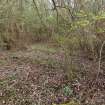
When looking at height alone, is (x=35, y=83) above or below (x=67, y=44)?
below

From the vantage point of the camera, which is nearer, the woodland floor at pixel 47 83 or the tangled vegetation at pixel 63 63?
the woodland floor at pixel 47 83

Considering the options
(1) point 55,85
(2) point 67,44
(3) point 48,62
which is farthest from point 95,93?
(3) point 48,62

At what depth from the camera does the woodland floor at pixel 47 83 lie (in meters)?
7.60

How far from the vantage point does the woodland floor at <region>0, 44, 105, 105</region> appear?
7.60 meters

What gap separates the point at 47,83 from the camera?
339 inches

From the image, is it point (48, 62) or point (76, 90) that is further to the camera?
point (48, 62)

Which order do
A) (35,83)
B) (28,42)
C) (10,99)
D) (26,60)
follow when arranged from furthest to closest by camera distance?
(28,42) < (26,60) < (35,83) < (10,99)

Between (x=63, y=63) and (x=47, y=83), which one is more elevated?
(x=63, y=63)

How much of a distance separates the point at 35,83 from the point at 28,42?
645 cm

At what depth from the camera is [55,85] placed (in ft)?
27.8

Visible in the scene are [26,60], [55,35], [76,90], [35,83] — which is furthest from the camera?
[26,60]

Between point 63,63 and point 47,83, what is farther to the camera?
Result: point 63,63

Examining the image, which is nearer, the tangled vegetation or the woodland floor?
the woodland floor

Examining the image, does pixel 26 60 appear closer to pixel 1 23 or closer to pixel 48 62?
pixel 48 62
